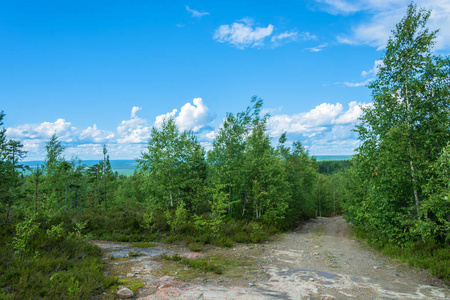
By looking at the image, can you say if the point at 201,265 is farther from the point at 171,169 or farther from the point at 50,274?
the point at 171,169

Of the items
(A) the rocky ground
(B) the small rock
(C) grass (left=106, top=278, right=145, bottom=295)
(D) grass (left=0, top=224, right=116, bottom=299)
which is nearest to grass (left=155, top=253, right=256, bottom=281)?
(A) the rocky ground

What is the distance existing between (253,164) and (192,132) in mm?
8566

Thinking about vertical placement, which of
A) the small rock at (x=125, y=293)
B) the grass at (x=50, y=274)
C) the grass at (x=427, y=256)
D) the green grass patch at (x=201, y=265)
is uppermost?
the grass at (x=50, y=274)

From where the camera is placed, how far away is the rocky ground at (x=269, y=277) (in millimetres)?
6715

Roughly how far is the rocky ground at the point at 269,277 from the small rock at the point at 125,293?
0.20 m

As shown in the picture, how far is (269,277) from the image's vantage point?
27.3ft

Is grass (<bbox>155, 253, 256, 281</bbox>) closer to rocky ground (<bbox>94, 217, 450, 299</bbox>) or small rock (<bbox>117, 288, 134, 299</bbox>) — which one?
rocky ground (<bbox>94, 217, 450, 299</bbox>)

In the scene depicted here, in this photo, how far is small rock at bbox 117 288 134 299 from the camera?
612 cm

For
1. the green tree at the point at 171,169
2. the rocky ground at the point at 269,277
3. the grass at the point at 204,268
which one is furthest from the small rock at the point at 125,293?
the green tree at the point at 171,169

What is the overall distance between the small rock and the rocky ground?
205 millimetres

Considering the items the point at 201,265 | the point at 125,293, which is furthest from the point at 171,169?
the point at 125,293

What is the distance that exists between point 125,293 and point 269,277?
487cm

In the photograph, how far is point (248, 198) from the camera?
986 inches

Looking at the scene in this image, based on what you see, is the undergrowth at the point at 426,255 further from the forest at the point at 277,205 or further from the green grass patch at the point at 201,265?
the green grass patch at the point at 201,265
